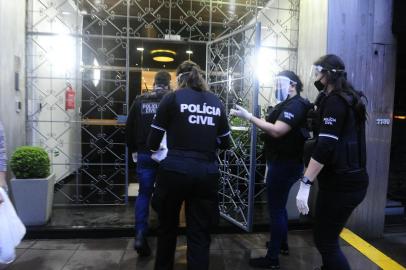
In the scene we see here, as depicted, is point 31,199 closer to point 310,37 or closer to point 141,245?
→ point 141,245

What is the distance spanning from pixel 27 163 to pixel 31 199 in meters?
0.41

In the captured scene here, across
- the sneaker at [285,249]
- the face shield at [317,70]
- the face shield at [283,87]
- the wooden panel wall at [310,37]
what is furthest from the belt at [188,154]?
the wooden panel wall at [310,37]

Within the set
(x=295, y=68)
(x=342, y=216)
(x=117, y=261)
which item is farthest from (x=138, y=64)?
(x=342, y=216)

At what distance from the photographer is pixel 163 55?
26.6 ft

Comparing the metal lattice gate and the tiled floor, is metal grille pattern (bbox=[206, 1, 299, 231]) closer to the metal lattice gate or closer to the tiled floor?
the metal lattice gate

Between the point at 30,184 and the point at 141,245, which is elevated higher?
the point at 30,184

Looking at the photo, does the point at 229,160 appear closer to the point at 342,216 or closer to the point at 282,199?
the point at 282,199

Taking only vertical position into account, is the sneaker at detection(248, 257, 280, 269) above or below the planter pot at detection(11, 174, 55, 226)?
below

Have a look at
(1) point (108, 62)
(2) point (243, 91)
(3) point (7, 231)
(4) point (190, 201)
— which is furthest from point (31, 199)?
(2) point (243, 91)

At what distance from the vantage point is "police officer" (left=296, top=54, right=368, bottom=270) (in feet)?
8.54

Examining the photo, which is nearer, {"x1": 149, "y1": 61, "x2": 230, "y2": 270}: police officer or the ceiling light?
{"x1": 149, "y1": 61, "x2": 230, "y2": 270}: police officer

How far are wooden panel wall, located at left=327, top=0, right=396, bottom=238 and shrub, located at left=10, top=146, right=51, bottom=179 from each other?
3.49 m

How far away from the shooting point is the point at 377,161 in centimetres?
470

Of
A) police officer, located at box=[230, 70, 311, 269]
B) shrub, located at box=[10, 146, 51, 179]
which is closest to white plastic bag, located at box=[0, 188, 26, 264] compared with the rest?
shrub, located at box=[10, 146, 51, 179]
